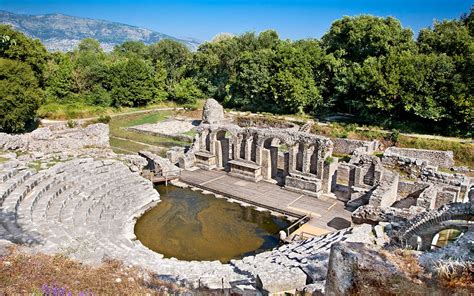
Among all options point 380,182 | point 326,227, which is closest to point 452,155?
point 380,182

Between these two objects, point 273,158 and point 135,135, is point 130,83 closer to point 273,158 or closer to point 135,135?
point 135,135

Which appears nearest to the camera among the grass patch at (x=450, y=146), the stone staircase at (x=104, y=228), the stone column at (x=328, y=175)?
the stone staircase at (x=104, y=228)

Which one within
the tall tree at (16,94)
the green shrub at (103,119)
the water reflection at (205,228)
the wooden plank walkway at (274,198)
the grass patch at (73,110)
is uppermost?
the tall tree at (16,94)

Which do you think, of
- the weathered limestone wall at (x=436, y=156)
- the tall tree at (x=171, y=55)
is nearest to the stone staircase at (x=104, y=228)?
the weathered limestone wall at (x=436, y=156)

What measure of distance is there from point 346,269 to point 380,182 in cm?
1557

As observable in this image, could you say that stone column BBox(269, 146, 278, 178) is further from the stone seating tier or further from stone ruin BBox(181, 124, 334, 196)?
the stone seating tier

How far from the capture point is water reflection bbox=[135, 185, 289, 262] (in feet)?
54.3

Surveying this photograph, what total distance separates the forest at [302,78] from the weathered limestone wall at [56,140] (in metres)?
4.59

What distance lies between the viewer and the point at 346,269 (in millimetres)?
5926

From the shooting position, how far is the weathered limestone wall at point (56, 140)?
26469mm

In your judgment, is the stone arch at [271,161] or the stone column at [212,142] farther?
the stone column at [212,142]

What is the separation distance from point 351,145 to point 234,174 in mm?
11520

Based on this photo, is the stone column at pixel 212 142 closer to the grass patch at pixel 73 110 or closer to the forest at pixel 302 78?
the forest at pixel 302 78

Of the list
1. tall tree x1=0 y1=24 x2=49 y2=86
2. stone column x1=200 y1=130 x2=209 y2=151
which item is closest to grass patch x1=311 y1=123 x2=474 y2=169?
stone column x1=200 y1=130 x2=209 y2=151
